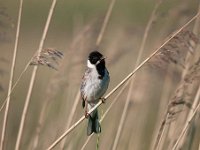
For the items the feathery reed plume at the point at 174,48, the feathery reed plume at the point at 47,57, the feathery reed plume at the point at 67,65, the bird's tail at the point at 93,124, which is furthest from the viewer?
the feathery reed plume at the point at 67,65

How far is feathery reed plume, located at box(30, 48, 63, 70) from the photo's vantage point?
156 inches

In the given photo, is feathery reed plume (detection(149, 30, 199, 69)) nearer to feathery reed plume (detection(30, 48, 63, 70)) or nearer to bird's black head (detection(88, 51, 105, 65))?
feathery reed plume (detection(30, 48, 63, 70))

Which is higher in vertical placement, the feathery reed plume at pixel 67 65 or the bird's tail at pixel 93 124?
the feathery reed plume at pixel 67 65

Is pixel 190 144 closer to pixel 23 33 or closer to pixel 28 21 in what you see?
pixel 23 33

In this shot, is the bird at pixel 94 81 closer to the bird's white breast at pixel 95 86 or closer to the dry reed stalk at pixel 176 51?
the bird's white breast at pixel 95 86

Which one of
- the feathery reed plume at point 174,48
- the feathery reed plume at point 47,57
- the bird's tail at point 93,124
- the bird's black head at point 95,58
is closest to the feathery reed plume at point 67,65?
the bird's black head at point 95,58

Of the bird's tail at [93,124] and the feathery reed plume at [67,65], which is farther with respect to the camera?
the feathery reed plume at [67,65]

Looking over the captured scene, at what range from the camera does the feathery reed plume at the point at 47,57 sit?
13.0 feet

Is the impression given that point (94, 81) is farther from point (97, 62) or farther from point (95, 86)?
point (97, 62)

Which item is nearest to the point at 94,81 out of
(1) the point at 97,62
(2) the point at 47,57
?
(1) the point at 97,62

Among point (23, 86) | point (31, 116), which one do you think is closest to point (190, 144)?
point (31, 116)

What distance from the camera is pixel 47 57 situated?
3.99 metres

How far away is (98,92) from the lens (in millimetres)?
5191

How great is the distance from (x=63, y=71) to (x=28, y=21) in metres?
13.5
